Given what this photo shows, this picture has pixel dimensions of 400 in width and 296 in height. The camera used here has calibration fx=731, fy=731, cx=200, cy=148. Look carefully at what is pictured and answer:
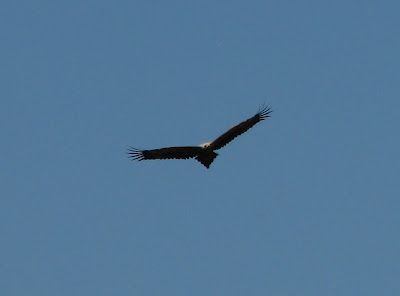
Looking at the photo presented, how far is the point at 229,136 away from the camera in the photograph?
36125 mm

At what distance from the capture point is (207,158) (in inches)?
1409

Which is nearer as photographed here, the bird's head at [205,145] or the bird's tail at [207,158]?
the bird's tail at [207,158]

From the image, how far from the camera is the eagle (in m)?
35.8

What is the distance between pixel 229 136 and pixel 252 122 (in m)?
2.11

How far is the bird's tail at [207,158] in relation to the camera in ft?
117

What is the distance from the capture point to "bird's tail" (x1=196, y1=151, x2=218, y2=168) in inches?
1401

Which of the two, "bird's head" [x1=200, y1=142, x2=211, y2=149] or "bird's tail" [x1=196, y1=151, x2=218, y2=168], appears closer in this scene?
"bird's tail" [x1=196, y1=151, x2=218, y2=168]

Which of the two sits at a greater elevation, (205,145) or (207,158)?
(205,145)

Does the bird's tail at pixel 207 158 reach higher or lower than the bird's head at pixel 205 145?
lower

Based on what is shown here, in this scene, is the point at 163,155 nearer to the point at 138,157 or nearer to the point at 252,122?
the point at 138,157

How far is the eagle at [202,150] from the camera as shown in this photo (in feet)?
117

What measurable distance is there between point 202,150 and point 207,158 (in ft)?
1.52

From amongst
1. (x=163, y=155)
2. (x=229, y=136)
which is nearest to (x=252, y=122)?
(x=229, y=136)

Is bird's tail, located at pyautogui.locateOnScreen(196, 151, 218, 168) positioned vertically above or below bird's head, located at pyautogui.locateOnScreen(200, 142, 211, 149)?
below
